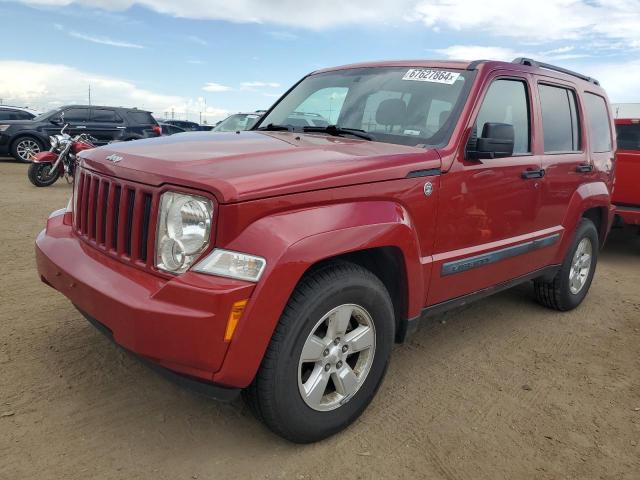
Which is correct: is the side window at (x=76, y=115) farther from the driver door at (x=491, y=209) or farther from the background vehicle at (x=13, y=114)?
the driver door at (x=491, y=209)

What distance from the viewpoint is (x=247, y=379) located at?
2.14m

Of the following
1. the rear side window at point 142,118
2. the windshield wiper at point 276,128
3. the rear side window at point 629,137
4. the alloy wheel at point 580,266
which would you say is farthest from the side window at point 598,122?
the rear side window at point 142,118

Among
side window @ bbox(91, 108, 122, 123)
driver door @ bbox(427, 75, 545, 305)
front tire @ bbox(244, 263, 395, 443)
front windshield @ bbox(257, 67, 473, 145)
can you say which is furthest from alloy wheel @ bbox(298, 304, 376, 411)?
side window @ bbox(91, 108, 122, 123)

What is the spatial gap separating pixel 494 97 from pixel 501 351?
1.76 meters

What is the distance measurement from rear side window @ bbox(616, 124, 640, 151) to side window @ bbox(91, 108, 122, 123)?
12.5 metres

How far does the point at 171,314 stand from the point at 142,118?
14.6m

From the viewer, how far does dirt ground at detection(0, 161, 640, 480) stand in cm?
237

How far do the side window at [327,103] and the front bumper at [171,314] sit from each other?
5.95ft

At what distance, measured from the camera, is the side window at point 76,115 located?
572 inches

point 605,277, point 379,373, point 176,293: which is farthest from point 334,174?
point 605,277

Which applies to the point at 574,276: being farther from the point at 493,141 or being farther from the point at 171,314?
the point at 171,314

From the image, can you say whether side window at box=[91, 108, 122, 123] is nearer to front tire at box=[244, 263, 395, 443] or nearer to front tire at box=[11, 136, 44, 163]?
front tire at box=[11, 136, 44, 163]

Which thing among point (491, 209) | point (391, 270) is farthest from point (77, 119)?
point (391, 270)

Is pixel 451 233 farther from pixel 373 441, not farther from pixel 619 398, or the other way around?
pixel 619 398
